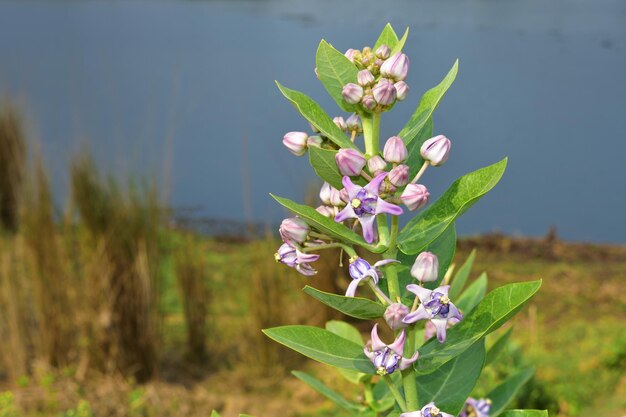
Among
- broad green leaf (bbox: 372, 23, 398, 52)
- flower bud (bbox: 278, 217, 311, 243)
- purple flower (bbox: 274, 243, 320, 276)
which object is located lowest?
purple flower (bbox: 274, 243, 320, 276)

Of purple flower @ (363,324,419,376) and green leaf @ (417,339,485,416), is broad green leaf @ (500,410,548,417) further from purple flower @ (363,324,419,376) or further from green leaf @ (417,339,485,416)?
purple flower @ (363,324,419,376)

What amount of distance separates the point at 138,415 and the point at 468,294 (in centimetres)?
311

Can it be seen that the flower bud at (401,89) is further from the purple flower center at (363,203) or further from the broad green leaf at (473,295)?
the broad green leaf at (473,295)

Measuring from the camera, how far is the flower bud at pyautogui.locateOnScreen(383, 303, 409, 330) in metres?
1.05

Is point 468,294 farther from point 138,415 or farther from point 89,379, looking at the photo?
point 89,379

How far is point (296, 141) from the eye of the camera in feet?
3.84

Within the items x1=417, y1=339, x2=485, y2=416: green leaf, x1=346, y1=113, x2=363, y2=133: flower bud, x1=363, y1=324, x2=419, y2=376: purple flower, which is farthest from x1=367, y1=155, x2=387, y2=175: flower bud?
x1=417, y1=339, x2=485, y2=416: green leaf

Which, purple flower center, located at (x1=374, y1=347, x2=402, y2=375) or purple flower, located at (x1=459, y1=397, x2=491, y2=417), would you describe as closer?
purple flower center, located at (x1=374, y1=347, x2=402, y2=375)

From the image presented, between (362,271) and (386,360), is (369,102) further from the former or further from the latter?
(386,360)

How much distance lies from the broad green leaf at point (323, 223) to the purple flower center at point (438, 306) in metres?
0.10

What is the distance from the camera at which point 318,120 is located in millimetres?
1079

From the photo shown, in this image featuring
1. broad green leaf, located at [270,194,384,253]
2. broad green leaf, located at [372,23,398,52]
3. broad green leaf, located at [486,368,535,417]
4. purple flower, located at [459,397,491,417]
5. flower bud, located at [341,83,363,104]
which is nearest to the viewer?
broad green leaf, located at [270,194,384,253]

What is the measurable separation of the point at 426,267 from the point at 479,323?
115 mm

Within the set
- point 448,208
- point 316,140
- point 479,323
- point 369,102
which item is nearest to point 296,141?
point 316,140
